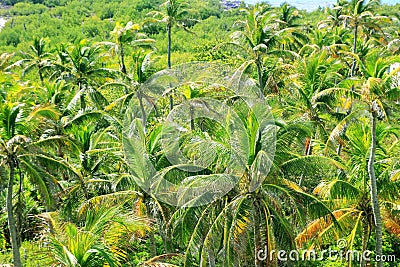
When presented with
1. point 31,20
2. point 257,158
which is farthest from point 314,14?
point 257,158

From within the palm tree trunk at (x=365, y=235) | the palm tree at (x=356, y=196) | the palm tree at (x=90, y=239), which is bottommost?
the palm tree trunk at (x=365, y=235)

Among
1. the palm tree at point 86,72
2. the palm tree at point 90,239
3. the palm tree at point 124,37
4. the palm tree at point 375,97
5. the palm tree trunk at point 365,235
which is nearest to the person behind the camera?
the palm tree at point 90,239

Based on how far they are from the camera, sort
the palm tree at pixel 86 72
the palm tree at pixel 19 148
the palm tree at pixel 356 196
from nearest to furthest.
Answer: the palm tree at pixel 19 148, the palm tree at pixel 356 196, the palm tree at pixel 86 72

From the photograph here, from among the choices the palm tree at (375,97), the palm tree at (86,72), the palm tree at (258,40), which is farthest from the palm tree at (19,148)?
the palm tree at (258,40)

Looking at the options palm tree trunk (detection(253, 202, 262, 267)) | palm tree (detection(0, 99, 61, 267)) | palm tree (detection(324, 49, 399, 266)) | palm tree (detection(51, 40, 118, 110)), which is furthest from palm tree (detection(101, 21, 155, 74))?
palm tree trunk (detection(253, 202, 262, 267))

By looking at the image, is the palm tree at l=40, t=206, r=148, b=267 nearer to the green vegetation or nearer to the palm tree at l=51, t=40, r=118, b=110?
the green vegetation

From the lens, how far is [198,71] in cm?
1902

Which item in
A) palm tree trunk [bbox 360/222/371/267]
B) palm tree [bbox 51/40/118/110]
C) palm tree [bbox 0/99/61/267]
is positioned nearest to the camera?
palm tree [bbox 0/99/61/267]

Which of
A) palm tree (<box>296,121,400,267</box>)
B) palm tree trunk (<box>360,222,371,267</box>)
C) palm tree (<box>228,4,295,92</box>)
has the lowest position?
palm tree trunk (<box>360,222,371,267</box>)

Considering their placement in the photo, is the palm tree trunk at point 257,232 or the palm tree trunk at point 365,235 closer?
the palm tree trunk at point 257,232

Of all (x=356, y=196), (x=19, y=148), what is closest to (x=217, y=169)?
(x=356, y=196)

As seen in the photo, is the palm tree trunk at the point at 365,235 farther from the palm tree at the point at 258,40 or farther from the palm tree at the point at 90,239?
the palm tree at the point at 258,40

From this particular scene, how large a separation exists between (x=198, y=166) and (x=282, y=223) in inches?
108

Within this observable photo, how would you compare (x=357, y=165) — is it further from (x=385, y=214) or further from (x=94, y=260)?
(x=94, y=260)
